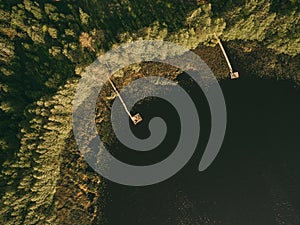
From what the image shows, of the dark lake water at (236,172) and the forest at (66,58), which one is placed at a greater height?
the forest at (66,58)

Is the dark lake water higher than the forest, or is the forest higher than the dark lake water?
the forest

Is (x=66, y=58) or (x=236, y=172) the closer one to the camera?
(x=66, y=58)

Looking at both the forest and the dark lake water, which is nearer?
the forest

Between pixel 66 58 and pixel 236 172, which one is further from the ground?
pixel 66 58

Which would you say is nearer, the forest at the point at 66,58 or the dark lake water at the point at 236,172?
the forest at the point at 66,58

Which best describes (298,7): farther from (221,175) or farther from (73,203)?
(73,203)
